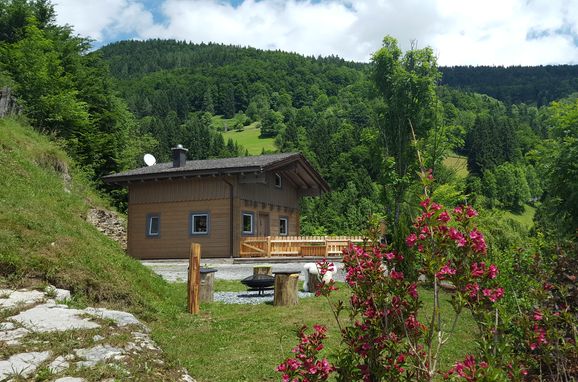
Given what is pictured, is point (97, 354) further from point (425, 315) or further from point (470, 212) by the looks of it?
point (470, 212)

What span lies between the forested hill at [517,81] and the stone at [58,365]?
16209cm

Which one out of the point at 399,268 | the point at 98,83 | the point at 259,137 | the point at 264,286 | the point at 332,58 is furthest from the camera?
the point at 332,58

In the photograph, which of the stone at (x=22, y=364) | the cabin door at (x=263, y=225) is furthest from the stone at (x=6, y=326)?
the cabin door at (x=263, y=225)

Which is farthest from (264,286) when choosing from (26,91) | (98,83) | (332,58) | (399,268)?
(332,58)

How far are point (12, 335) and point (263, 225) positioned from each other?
20855mm

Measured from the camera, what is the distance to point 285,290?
34.4 ft

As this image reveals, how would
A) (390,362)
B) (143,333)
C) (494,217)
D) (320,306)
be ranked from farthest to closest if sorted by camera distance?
(494,217) → (320,306) → (143,333) → (390,362)

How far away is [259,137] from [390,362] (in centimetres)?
10078

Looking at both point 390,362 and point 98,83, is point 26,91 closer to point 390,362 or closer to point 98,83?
point 98,83

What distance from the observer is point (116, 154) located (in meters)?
38.8

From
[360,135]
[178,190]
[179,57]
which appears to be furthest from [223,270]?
[179,57]

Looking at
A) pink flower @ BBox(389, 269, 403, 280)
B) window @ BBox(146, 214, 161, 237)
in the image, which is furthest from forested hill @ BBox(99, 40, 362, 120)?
pink flower @ BBox(389, 269, 403, 280)

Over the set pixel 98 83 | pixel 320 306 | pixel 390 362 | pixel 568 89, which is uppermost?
pixel 568 89

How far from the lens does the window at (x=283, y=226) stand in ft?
93.0
